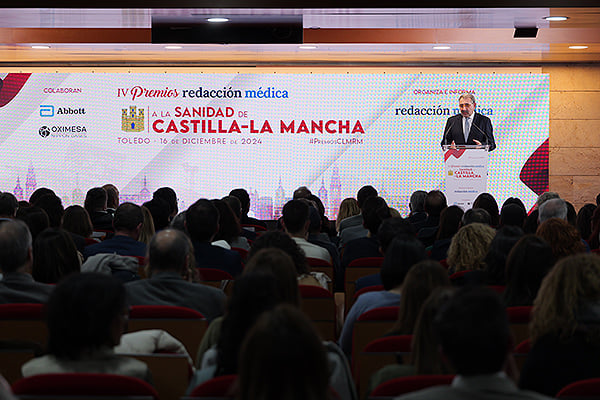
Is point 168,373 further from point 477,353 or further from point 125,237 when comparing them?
point 125,237

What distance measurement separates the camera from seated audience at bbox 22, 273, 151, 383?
109 inches

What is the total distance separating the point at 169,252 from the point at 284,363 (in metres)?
2.55

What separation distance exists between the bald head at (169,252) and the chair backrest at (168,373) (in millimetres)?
1266

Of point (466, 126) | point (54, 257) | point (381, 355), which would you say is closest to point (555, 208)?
point (381, 355)

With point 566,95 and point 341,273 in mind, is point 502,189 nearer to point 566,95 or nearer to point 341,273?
point 566,95

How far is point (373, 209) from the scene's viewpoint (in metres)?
7.24

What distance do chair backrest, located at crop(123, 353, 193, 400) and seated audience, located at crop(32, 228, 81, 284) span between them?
5.62 ft

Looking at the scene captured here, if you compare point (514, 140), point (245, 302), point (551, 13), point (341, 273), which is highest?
point (551, 13)

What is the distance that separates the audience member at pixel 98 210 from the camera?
344 inches

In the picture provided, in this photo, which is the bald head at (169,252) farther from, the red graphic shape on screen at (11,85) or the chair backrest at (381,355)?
the red graphic shape on screen at (11,85)

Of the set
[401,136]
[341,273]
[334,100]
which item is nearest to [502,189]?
[401,136]

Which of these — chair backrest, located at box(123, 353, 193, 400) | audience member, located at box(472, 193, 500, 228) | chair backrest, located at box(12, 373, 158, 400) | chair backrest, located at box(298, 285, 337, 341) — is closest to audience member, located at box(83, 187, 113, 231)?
audience member, located at box(472, 193, 500, 228)

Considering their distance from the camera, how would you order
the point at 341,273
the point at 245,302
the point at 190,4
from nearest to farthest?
1. the point at 245,302
2. the point at 341,273
3. the point at 190,4

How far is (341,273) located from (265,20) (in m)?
3.67
